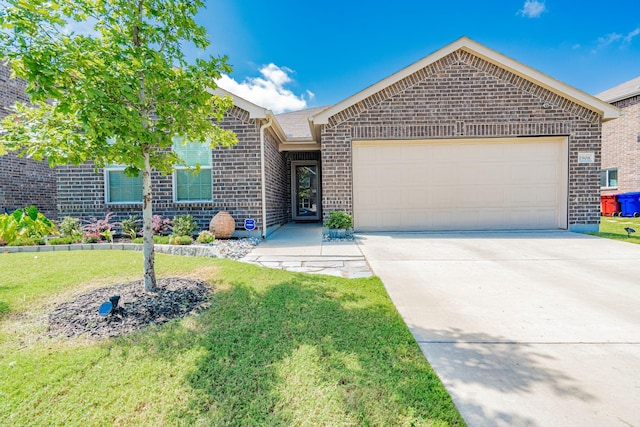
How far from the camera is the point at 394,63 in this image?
11.6 m

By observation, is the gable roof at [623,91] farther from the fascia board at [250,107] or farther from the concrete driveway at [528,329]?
the fascia board at [250,107]

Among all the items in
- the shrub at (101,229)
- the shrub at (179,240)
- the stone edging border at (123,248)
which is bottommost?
the stone edging border at (123,248)

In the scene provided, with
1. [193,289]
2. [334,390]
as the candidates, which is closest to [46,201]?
[193,289]

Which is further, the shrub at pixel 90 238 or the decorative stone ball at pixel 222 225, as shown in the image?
the decorative stone ball at pixel 222 225

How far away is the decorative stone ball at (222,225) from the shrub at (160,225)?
3.67 feet

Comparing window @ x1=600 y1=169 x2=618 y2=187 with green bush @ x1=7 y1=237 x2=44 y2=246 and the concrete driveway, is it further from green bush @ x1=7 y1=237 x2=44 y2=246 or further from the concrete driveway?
green bush @ x1=7 y1=237 x2=44 y2=246

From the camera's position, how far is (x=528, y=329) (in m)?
2.64

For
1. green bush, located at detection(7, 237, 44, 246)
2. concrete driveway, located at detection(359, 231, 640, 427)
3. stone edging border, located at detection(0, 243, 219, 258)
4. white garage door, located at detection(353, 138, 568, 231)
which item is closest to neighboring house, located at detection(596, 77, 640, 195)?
white garage door, located at detection(353, 138, 568, 231)

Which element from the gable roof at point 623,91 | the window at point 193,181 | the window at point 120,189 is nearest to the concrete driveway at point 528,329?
the window at point 193,181

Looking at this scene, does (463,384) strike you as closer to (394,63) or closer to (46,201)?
(394,63)

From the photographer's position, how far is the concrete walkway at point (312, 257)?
4648mm

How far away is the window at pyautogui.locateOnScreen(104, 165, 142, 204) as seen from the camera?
780 centimetres

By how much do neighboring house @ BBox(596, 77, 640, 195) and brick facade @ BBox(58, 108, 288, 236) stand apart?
Result: 16250mm

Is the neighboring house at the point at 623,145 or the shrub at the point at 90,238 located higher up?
the neighboring house at the point at 623,145
